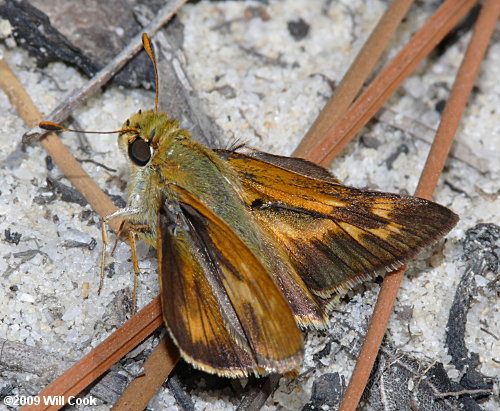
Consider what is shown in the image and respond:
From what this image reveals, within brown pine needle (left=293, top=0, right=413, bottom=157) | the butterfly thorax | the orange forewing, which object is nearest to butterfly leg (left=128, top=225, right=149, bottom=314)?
the butterfly thorax

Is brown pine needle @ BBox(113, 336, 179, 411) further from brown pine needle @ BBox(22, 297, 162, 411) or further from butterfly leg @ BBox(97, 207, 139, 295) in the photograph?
butterfly leg @ BBox(97, 207, 139, 295)

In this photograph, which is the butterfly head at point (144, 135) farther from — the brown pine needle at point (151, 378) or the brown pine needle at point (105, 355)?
the brown pine needle at point (151, 378)

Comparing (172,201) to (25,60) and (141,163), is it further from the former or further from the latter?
(25,60)

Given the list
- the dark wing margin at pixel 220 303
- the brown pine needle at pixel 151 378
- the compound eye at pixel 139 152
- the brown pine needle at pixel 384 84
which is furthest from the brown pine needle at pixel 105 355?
the brown pine needle at pixel 384 84

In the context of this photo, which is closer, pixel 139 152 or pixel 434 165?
pixel 139 152

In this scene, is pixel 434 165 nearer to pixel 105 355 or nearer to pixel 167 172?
pixel 167 172

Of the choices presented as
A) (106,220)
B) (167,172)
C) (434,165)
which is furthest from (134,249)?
(434,165)

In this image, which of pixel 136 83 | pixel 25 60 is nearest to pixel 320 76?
pixel 136 83
